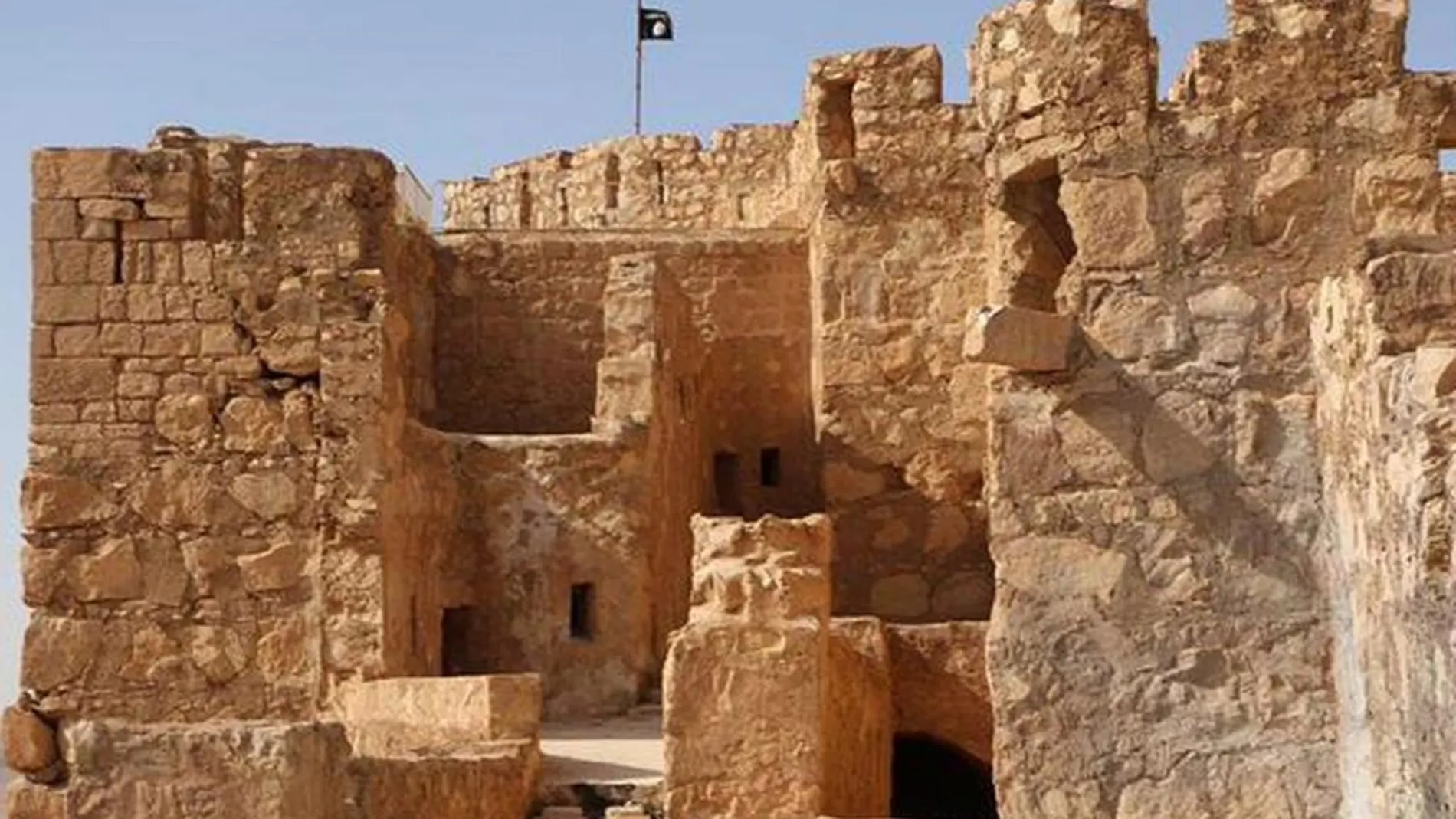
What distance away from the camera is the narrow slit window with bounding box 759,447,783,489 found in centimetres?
1764

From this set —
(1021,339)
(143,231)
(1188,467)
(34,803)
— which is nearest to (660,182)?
(143,231)

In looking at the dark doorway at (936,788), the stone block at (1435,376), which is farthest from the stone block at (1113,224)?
the dark doorway at (936,788)

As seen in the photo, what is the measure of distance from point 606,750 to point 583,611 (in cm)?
219

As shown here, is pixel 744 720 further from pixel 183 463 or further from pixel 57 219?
pixel 57 219

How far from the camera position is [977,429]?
53.3 ft

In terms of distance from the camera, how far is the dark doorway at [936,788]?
1516cm

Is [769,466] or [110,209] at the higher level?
[110,209]

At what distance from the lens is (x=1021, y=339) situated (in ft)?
19.6

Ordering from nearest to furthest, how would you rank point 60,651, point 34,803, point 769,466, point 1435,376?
point 1435,376
point 34,803
point 60,651
point 769,466

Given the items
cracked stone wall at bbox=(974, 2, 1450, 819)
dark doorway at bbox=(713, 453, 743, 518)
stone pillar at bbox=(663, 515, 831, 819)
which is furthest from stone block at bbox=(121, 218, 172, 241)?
cracked stone wall at bbox=(974, 2, 1450, 819)

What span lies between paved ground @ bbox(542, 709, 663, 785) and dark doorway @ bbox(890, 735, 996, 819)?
179 centimetres

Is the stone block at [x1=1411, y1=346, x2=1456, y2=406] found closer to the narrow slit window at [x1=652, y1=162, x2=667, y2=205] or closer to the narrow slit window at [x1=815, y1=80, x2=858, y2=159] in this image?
the narrow slit window at [x1=815, y1=80, x2=858, y2=159]

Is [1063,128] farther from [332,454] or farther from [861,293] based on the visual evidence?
[861,293]

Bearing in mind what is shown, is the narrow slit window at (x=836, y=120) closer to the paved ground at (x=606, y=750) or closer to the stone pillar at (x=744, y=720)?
the paved ground at (x=606, y=750)
